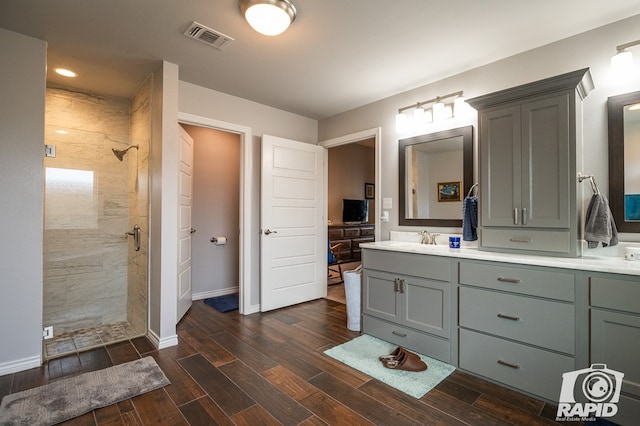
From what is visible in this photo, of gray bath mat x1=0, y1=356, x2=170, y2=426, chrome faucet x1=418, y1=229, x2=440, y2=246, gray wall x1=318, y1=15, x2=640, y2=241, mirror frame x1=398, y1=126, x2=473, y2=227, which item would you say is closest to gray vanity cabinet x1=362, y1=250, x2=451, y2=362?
chrome faucet x1=418, y1=229, x2=440, y2=246

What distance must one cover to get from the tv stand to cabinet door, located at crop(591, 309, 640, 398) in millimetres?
3965

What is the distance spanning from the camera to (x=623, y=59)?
1987 mm

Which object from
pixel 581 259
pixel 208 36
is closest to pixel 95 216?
pixel 208 36

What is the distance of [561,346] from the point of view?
183cm

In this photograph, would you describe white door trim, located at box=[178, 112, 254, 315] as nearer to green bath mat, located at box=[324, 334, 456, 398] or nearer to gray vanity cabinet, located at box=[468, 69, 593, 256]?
green bath mat, located at box=[324, 334, 456, 398]

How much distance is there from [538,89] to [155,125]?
3081mm

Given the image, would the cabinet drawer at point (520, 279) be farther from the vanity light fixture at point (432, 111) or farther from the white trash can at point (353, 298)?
the vanity light fixture at point (432, 111)

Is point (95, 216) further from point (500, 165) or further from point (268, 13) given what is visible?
point (500, 165)

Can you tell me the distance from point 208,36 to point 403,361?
2.85 m

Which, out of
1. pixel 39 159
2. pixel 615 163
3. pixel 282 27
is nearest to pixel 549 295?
pixel 615 163

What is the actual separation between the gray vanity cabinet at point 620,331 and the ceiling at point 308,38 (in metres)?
1.74

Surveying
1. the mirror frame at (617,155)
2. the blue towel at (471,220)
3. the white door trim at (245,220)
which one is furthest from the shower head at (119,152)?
the mirror frame at (617,155)

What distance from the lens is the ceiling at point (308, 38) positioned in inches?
78.0

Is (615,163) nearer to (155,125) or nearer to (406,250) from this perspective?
(406,250)
